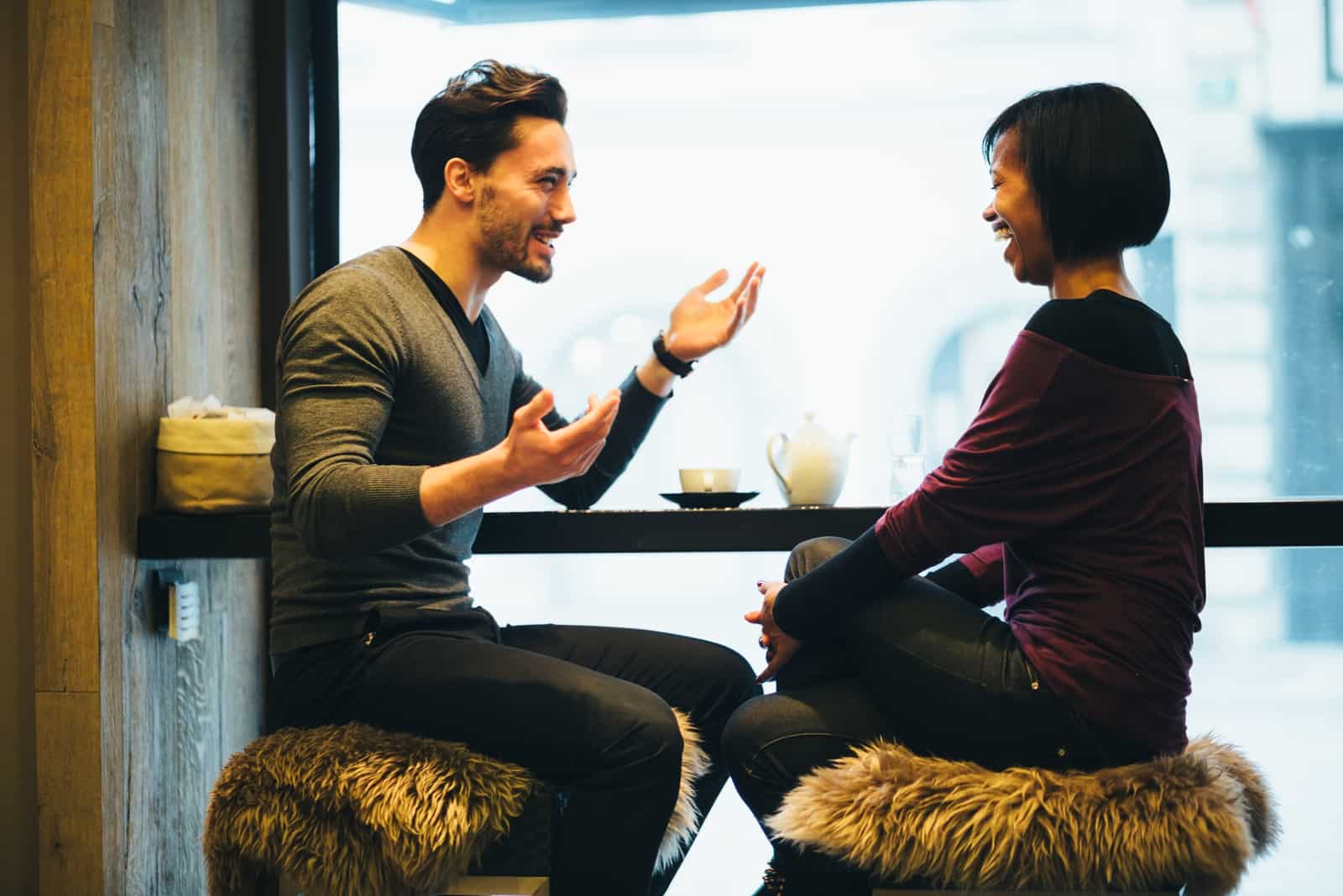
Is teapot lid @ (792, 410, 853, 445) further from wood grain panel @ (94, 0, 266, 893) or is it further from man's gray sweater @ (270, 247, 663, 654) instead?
wood grain panel @ (94, 0, 266, 893)

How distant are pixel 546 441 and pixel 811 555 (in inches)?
18.0

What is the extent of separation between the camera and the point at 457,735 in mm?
1552

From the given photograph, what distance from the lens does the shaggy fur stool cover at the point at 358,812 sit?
1466mm

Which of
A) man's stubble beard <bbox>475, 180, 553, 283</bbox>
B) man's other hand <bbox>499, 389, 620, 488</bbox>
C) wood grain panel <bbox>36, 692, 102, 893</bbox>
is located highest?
man's stubble beard <bbox>475, 180, 553, 283</bbox>

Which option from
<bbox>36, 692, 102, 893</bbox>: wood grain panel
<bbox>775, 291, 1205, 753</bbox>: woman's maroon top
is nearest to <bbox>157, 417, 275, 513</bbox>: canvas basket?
<bbox>36, 692, 102, 893</bbox>: wood grain panel

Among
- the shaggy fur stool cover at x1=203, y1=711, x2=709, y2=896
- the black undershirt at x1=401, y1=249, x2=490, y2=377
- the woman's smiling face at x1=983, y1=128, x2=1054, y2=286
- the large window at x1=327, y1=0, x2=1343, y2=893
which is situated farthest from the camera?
the large window at x1=327, y1=0, x2=1343, y2=893

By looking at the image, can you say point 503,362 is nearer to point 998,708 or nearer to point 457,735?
point 457,735

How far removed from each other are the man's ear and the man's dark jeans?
0.65 m

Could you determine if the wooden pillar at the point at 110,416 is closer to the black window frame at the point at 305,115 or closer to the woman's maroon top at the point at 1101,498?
the black window frame at the point at 305,115

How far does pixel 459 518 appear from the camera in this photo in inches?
65.9

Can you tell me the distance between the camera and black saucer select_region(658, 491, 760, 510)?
6.64 ft

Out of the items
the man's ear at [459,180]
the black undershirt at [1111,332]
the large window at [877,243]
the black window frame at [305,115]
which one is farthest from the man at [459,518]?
the black window frame at [305,115]

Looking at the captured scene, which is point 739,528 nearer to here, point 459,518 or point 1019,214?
point 459,518

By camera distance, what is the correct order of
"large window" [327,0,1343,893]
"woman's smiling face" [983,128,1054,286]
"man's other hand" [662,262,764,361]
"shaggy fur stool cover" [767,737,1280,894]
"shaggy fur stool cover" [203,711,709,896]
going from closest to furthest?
1. "shaggy fur stool cover" [767,737,1280,894]
2. "shaggy fur stool cover" [203,711,709,896]
3. "woman's smiling face" [983,128,1054,286]
4. "man's other hand" [662,262,764,361]
5. "large window" [327,0,1343,893]
